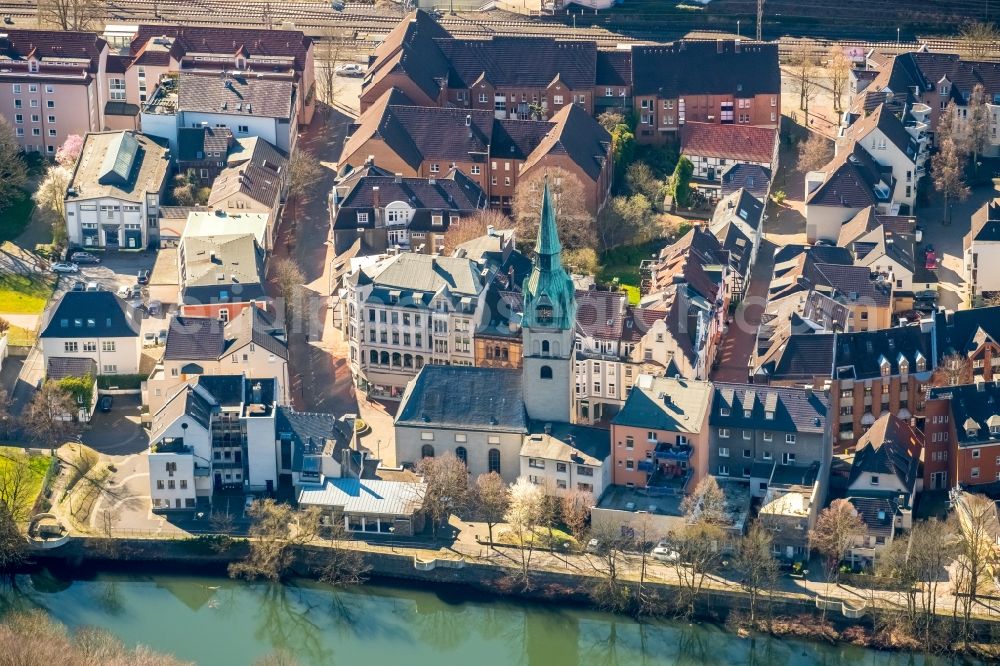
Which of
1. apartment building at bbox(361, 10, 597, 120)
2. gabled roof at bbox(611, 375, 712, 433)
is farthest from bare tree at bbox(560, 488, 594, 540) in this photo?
apartment building at bbox(361, 10, 597, 120)

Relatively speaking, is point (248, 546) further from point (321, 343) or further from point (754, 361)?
point (754, 361)

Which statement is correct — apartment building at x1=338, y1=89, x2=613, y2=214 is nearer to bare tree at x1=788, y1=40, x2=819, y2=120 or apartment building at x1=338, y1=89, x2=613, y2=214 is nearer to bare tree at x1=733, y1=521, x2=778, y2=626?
bare tree at x1=788, y1=40, x2=819, y2=120

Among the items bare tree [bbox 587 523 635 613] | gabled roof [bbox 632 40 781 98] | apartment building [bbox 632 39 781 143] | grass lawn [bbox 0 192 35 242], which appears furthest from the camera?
gabled roof [bbox 632 40 781 98]

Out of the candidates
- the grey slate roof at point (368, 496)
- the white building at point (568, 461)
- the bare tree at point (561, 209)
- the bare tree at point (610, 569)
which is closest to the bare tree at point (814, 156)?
the bare tree at point (561, 209)

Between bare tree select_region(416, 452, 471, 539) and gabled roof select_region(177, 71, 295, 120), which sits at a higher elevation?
gabled roof select_region(177, 71, 295, 120)

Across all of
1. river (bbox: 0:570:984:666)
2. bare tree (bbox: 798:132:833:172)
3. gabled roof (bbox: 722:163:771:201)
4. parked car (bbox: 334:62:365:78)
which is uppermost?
parked car (bbox: 334:62:365:78)

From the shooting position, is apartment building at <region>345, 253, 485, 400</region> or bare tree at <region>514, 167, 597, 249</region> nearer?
apartment building at <region>345, 253, 485, 400</region>

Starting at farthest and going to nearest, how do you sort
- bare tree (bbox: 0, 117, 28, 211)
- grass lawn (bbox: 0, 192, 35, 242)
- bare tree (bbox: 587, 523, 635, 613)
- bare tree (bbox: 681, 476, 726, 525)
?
bare tree (bbox: 0, 117, 28, 211)
grass lawn (bbox: 0, 192, 35, 242)
bare tree (bbox: 681, 476, 726, 525)
bare tree (bbox: 587, 523, 635, 613)

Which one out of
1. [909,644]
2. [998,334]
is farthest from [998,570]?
[998,334]
